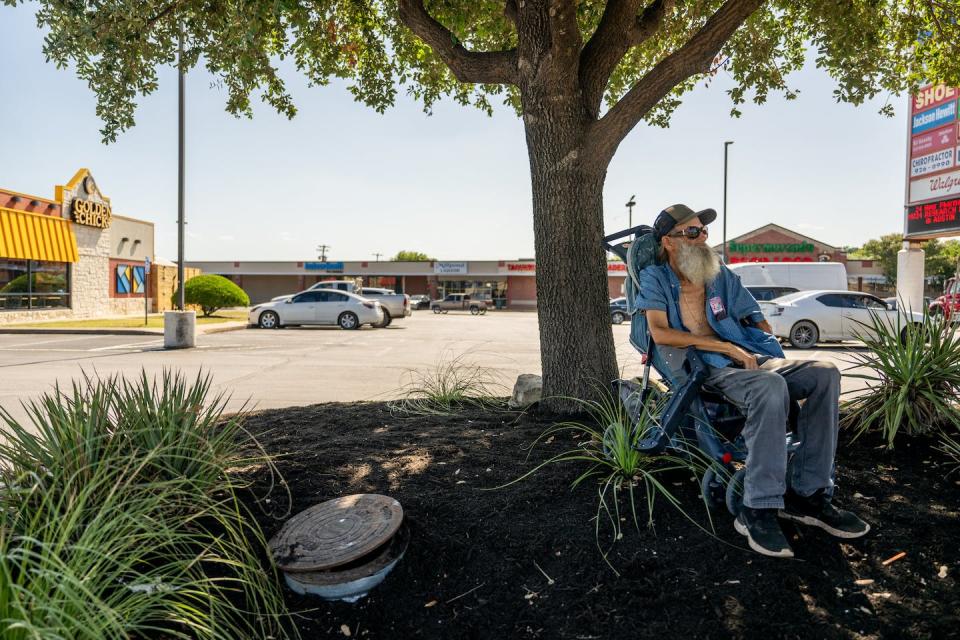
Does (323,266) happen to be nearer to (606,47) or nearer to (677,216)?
(606,47)

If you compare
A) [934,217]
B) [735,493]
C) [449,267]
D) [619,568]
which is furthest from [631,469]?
[449,267]

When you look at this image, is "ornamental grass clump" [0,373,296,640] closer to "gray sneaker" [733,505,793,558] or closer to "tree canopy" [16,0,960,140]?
"gray sneaker" [733,505,793,558]

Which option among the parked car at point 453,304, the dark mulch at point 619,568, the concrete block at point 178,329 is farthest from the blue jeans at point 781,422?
the parked car at point 453,304

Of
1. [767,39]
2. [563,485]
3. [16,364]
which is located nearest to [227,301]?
[16,364]

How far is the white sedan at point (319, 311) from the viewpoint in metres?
21.0

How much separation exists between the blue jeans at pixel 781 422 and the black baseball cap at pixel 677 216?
2.72ft

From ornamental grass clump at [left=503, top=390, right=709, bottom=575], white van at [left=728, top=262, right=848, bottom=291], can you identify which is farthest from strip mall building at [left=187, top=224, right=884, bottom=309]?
ornamental grass clump at [left=503, top=390, right=709, bottom=575]

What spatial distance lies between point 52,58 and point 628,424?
638cm

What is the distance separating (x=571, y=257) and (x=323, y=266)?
179 ft

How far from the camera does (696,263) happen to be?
9.95 ft

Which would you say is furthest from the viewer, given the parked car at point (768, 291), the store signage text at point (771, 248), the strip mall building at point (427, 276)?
the strip mall building at point (427, 276)

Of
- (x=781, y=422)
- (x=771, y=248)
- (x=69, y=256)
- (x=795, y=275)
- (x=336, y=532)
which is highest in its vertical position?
(x=771, y=248)

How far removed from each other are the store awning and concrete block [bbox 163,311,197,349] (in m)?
12.9

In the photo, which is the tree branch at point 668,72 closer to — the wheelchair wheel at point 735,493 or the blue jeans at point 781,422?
the blue jeans at point 781,422
